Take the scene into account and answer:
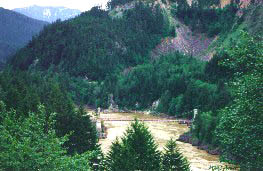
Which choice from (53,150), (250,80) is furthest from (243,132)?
(53,150)

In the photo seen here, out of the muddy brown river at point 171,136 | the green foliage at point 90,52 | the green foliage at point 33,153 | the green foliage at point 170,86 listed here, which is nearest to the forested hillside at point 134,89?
the green foliage at point 33,153

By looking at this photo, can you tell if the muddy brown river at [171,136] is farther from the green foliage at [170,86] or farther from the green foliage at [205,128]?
the green foliage at [170,86]

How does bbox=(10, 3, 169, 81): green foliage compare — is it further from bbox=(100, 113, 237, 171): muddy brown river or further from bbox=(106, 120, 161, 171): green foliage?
bbox=(106, 120, 161, 171): green foliage

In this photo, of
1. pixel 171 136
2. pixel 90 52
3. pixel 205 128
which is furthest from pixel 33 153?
pixel 90 52

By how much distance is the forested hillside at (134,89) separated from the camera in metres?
20.9

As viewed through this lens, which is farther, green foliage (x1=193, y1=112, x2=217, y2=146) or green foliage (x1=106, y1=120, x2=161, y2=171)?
green foliage (x1=193, y1=112, x2=217, y2=146)

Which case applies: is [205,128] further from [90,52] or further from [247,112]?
[90,52]

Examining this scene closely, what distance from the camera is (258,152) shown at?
20.0 meters

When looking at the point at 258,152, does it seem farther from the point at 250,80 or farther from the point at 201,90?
the point at 201,90

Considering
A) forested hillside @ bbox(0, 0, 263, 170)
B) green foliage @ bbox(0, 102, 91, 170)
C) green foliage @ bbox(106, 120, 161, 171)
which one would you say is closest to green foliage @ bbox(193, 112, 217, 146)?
forested hillside @ bbox(0, 0, 263, 170)

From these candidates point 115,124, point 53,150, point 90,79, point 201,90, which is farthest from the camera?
point 90,79

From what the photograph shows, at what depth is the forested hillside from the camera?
20859 mm

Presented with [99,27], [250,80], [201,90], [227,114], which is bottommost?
[201,90]

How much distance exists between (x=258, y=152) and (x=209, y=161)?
4509 cm
